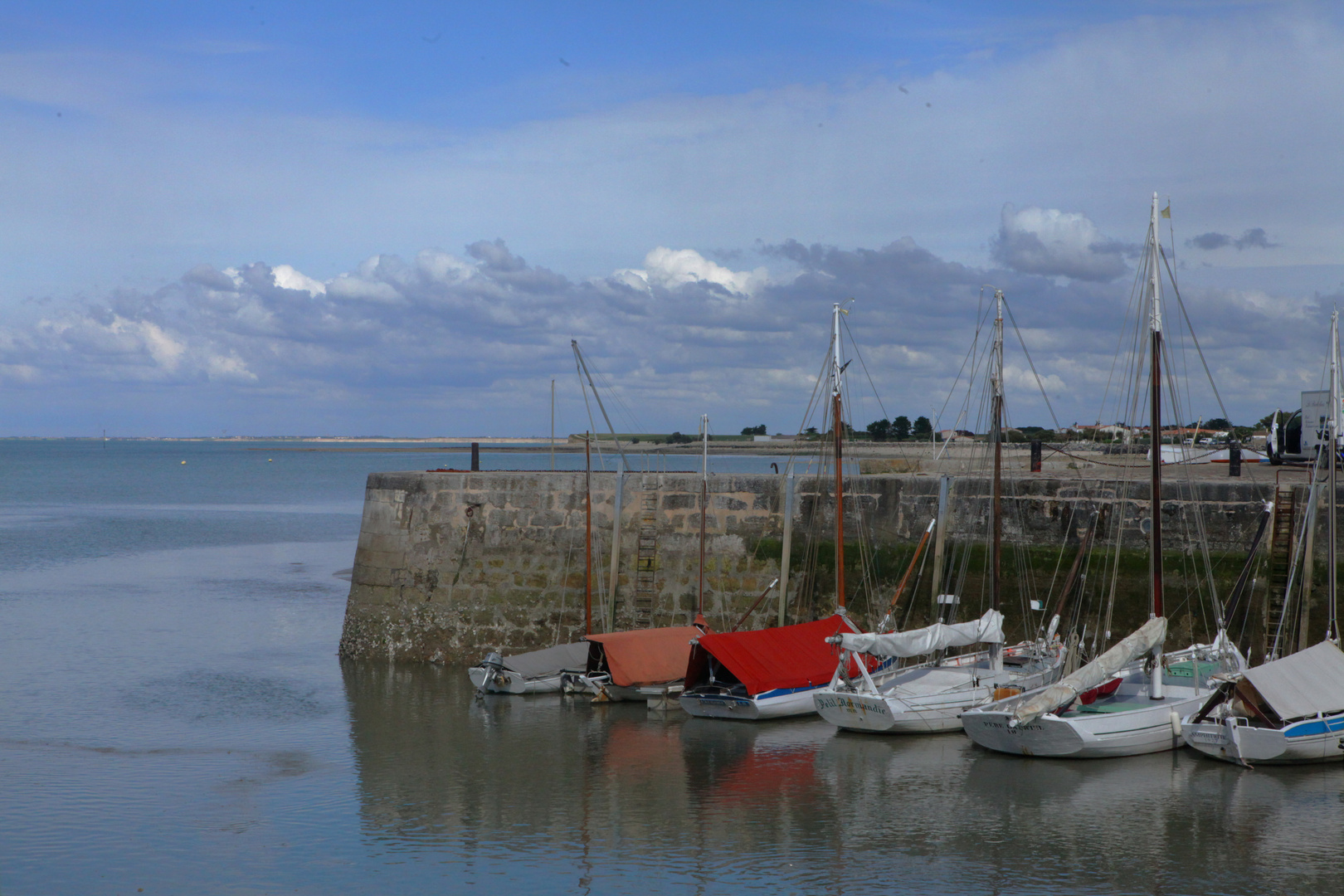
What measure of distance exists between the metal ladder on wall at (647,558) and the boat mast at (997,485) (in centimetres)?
665

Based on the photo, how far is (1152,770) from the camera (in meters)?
16.9

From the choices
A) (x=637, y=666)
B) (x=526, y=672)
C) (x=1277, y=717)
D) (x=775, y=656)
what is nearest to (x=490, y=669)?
(x=526, y=672)

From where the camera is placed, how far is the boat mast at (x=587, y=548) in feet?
78.3

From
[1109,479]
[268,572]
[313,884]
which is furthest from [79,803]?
[268,572]

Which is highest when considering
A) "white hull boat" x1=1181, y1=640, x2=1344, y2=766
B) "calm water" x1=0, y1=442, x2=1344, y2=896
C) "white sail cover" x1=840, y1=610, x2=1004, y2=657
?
"white sail cover" x1=840, y1=610, x2=1004, y2=657

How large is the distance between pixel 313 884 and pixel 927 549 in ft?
45.7

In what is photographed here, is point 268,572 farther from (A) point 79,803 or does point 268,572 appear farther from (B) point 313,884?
(B) point 313,884

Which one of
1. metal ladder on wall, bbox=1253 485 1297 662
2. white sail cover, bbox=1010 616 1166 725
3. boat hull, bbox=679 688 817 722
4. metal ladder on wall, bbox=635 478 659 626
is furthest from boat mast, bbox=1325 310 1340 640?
metal ladder on wall, bbox=635 478 659 626

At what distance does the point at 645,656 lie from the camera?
21.7m

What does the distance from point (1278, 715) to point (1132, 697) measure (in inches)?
107

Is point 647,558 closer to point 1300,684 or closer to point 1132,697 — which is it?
point 1132,697

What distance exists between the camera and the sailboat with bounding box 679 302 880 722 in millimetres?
20141

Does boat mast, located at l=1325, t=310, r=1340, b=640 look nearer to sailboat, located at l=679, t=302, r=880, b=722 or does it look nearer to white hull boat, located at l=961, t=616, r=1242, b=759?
white hull boat, located at l=961, t=616, r=1242, b=759

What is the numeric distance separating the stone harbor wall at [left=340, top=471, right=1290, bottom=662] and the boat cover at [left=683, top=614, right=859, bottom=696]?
2.68 metres
